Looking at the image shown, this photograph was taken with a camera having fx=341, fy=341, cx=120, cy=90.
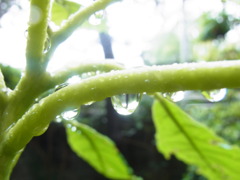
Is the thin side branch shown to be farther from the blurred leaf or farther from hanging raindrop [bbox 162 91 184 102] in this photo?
the blurred leaf

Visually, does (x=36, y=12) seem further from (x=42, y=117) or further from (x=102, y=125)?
(x=102, y=125)

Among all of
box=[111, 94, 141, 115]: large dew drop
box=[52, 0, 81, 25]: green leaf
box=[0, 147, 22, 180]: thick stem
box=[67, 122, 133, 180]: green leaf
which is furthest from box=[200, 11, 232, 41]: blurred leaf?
box=[0, 147, 22, 180]: thick stem

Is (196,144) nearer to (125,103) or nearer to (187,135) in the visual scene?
(187,135)

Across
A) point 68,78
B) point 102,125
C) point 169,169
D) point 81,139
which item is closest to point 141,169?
point 169,169

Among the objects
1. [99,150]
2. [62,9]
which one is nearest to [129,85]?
[62,9]

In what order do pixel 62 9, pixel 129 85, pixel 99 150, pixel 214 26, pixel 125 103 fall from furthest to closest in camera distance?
pixel 214 26 → pixel 99 150 → pixel 62 9 → pixel 125 103 → pixel 129 85
